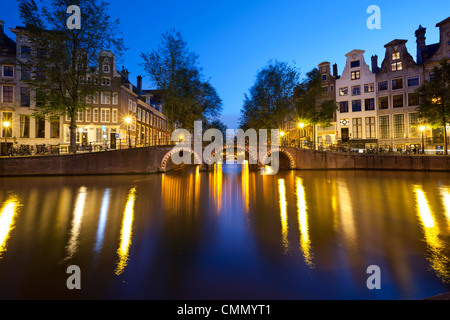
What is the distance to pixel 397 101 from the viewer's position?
3975 centimetres

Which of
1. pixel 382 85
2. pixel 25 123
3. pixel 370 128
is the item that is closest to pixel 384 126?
pixel 370 128

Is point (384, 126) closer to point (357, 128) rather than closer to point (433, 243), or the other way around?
point (357, 128)

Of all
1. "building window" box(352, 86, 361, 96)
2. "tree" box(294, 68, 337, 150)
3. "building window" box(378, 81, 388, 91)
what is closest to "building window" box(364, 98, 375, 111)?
"building window" box(352, 86, 361, 96)

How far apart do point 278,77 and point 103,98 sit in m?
28.4

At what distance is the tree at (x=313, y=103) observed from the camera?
3334 centimetres

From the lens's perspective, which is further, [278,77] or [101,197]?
[278,77]

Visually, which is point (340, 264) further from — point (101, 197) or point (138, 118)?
point (138, 118)

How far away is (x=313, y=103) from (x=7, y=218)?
1370 inches

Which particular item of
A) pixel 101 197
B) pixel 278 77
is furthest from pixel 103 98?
pixel 101 197

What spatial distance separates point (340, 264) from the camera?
489 centimetres

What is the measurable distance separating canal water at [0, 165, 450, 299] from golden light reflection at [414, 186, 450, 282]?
27 mm

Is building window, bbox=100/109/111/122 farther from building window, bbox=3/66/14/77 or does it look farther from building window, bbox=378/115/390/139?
building window, bbox=378/115/390/139

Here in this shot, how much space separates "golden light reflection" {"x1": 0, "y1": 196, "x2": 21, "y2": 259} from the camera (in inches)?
252

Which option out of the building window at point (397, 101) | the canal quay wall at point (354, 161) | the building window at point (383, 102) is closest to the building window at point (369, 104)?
the building window at point (383, 102)
